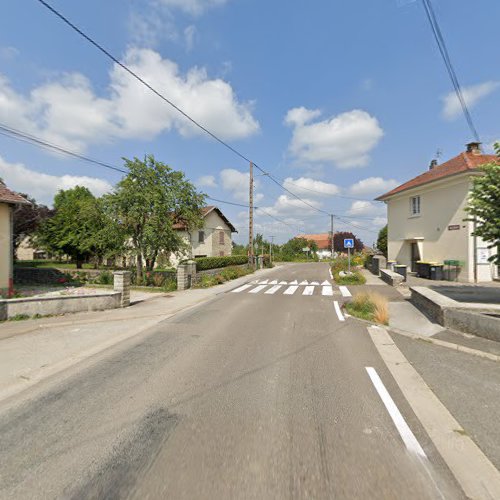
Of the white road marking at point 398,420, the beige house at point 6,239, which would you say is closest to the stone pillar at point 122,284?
the beige house at point 6,239

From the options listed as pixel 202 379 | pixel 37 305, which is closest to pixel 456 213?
pixel 202 379

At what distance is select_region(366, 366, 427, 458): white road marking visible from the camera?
2796 mm

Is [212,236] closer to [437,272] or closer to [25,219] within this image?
[25,219]

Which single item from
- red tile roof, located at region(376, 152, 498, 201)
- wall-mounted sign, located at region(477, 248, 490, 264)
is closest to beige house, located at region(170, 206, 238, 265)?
red tile roof, located at region(376, 152, 498, 201)

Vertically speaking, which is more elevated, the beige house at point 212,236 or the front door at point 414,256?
the beige house at point 212,236

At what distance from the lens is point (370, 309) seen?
372 inches

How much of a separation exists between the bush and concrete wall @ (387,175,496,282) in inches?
376

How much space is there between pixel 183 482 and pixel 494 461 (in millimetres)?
2833

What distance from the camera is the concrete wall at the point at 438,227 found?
16016 mm

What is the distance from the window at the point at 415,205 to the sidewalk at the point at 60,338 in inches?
713

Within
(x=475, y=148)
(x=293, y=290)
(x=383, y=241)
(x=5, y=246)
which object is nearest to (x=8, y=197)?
(x=5, y=246)

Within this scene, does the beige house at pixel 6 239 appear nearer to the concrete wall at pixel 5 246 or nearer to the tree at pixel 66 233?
the concrete wall at pixel 5 246

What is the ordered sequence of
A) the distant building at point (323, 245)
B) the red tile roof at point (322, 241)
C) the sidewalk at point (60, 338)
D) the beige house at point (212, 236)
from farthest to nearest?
the red tile roof at point (322, 241) → the distant building at point (323, 245) → the beige house at point (212, 236) → the sidewalk at point (60, 338)

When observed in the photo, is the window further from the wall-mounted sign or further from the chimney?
the wall-mounted sign
